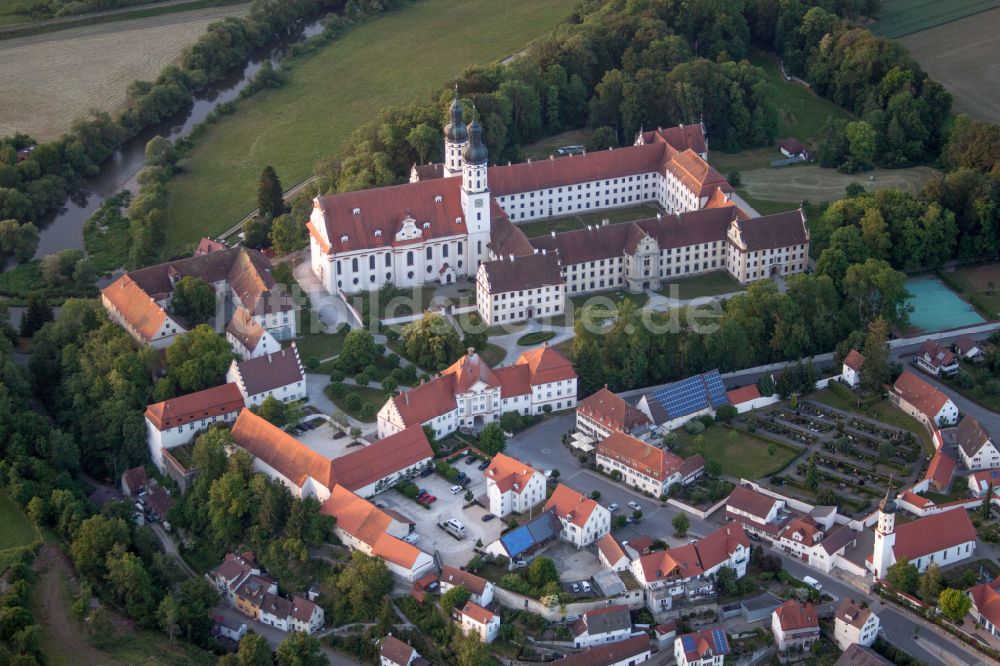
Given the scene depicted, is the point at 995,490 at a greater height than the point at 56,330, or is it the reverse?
the point at 56,330

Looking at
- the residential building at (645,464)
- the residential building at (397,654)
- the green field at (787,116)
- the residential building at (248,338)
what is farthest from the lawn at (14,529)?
the green field at (787,116)

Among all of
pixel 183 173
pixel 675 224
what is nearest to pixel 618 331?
pixel 675 224

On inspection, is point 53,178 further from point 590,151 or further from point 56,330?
point 590,151

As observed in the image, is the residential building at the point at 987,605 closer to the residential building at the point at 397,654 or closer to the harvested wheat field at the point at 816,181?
the residential building at the point at 397,654

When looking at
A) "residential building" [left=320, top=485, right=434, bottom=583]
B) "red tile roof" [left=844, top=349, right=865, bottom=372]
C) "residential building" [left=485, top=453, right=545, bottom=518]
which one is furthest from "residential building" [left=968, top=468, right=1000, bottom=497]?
"residential building" [left=320, top=485, right=434, bottom=583]

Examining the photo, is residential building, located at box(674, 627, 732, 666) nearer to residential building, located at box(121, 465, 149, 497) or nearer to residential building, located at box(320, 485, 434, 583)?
residential building, located at box(320, 485, 434, 583)

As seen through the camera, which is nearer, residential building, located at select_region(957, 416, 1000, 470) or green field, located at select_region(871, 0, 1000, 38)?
residential building, located at select_region(957, 416, 1000, 470)
